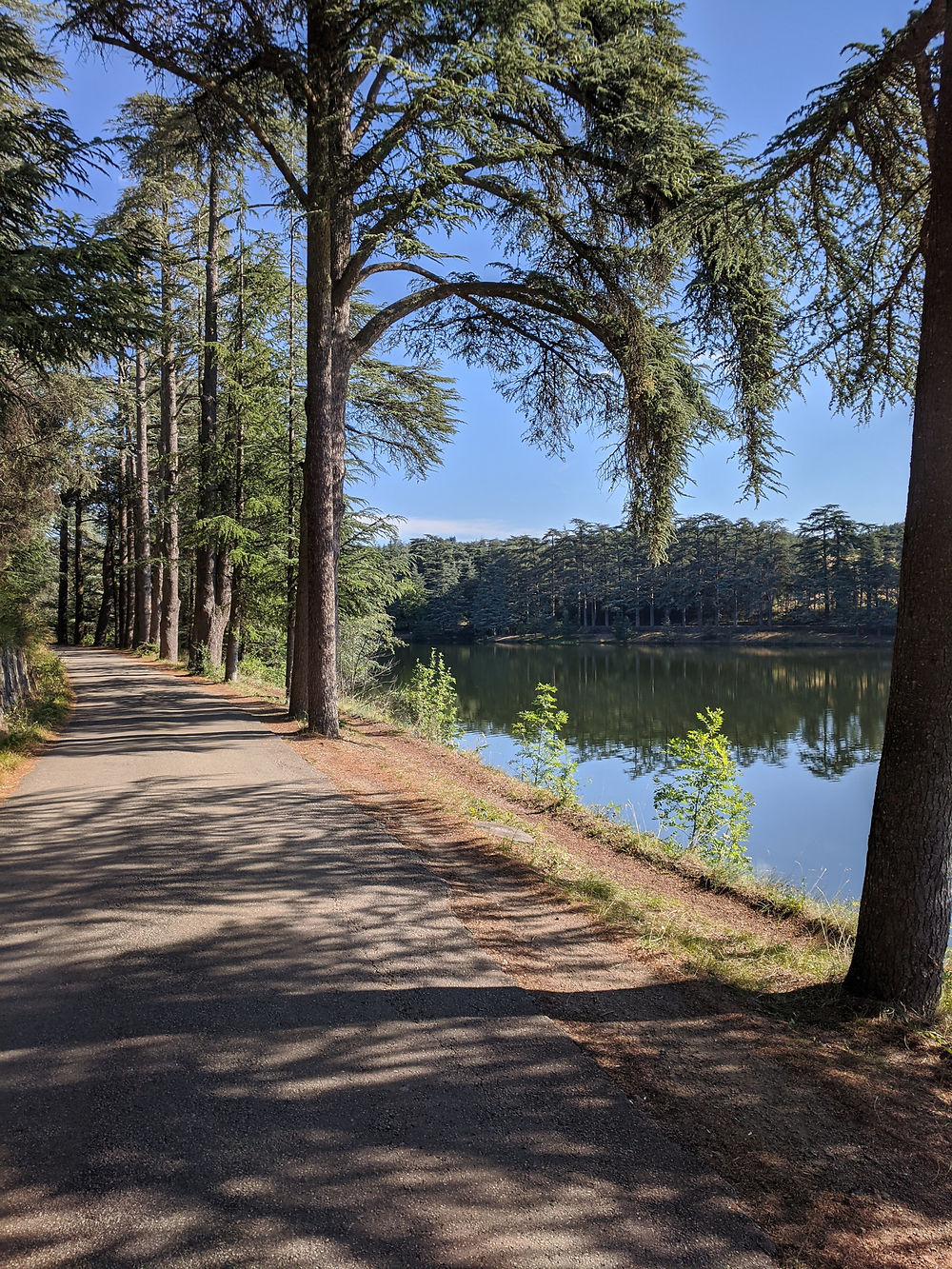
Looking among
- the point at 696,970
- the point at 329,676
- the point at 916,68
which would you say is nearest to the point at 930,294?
the point at 916,68

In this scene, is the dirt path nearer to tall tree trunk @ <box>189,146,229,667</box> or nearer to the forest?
the forest

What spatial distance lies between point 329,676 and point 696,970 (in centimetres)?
707

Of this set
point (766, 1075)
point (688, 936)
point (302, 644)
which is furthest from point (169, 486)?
point (766, 1075)

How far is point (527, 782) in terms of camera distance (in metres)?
9.70

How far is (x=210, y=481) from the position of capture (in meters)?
15.8

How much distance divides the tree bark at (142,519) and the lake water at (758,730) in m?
11.6

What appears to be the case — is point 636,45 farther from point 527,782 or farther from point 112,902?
point 112,902

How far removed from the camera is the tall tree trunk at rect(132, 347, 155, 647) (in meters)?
22.8

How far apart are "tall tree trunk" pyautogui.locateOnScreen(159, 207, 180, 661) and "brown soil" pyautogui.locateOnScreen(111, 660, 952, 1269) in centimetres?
1539

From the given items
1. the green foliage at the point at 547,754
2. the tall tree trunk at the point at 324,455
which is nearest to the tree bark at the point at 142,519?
the tall tree trunk at the point at 324,455

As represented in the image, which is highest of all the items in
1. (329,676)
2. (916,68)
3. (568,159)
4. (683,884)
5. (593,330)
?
(568,159)

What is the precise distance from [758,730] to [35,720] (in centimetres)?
1792

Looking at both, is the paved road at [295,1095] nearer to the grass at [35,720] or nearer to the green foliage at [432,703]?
the grass at [35,720]

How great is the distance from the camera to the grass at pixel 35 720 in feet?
26.3
